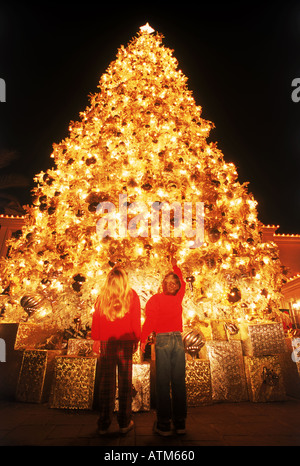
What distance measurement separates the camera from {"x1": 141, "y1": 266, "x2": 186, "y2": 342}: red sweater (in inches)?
89.8

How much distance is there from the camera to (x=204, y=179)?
4.04 metres

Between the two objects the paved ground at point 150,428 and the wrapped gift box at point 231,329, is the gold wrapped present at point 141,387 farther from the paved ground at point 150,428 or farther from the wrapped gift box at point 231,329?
the wrapped gift box at point 231,329

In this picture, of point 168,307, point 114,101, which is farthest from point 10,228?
point 168,307

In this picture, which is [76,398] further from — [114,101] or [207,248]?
[114,101]

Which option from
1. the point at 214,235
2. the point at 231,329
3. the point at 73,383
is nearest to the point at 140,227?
the point at 214,235

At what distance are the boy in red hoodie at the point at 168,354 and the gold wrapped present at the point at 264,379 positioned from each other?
1.43 m

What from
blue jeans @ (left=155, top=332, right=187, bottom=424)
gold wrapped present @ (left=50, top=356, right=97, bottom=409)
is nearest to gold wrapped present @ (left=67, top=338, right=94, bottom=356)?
gold wrapped present @ (left=50, top=356, right=97, bottom=409)

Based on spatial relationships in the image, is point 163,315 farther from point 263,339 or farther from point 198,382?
point 263,339

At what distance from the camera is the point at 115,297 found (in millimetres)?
2283

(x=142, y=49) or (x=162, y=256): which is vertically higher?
(x=142, y=49)

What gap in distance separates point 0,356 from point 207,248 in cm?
345

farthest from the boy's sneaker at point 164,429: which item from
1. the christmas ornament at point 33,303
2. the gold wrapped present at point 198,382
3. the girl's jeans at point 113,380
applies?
the christmas ornament at point 33,303

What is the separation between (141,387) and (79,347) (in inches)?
38.6

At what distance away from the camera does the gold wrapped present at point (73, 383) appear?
263 centimetres
